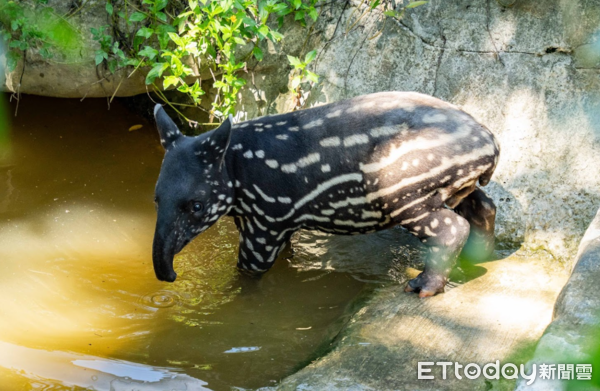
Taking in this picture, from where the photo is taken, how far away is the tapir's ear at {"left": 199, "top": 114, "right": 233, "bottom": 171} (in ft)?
14.2

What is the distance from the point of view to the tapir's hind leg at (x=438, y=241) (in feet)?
14.2

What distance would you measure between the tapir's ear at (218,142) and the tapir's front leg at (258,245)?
0.58 m

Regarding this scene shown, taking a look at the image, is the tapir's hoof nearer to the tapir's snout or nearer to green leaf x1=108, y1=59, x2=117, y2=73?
the tapir's snout

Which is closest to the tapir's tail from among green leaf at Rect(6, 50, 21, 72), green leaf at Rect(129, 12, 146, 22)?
green leaf at Rect(129, 12, 146, 22)

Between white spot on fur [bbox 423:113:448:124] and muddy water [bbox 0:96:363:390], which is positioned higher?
white spot on fur [bbox 423:113:448:124]

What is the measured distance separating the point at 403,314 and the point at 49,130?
489 cm

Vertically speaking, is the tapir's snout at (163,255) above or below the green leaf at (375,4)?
below

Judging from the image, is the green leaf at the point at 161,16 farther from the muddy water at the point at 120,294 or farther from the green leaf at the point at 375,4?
the green leaf at the point at 375,4

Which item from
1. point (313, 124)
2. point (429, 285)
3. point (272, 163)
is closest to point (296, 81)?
point (313, 124)

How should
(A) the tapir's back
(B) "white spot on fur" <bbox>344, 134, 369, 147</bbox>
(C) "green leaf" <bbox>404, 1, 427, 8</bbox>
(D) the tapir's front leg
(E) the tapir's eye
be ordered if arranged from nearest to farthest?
1. (A) the tapir's back
2. (B) "white spot on fur" <bbox>344, 134, 369, 147</bbox>
3. (E) the tapir's eye
4. (D) the tapir's front leg
5. (C) "green leaf" <bbox>404, 1, 427, 8</bbox>

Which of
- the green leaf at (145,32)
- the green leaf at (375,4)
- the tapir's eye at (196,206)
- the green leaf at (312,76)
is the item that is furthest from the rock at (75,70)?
the green leaf at (375,4)

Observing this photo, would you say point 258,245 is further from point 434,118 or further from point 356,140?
point 434,118

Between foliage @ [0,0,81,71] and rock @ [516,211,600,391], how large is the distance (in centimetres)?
443

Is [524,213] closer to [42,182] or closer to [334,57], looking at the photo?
[334,57]
